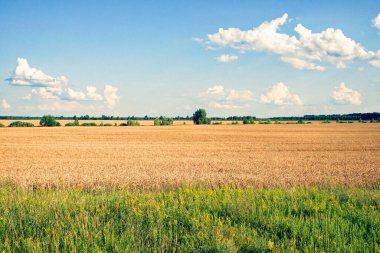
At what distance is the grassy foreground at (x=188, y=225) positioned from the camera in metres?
5.95

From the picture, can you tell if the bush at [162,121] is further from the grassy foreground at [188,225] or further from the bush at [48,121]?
→ the grassy foreground at [188,225]

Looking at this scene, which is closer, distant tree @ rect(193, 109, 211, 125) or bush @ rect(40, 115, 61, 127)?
bush @ rect(40, 115, 61, 127)

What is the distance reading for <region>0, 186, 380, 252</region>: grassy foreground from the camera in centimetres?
595

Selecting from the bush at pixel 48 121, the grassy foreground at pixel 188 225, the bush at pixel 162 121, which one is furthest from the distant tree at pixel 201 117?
the grassy foreground at pixel 188 225

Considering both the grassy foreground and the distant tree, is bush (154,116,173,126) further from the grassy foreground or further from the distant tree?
the grassy foreground

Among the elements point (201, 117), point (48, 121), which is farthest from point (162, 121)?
point (48, 121)

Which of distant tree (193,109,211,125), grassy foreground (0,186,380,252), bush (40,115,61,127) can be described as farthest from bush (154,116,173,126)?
grassy foreground (0,186,380,252)

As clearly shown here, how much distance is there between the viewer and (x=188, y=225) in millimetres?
6930

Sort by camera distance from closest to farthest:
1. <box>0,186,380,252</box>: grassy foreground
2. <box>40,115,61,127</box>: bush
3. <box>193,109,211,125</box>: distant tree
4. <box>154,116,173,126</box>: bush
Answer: <box>0,186,380,252</box>: grassy foreground, <box>40,115,61,127</box>: bush, <box>154,116,173,126</box>: bush, <box>193,109,211,125</box>: distant tree

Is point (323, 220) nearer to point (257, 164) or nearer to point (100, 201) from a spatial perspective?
point (100, 201)

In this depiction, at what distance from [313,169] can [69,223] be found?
1532 cm

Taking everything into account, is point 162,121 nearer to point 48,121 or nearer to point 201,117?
point 201,117

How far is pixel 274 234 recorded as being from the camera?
6.70 m

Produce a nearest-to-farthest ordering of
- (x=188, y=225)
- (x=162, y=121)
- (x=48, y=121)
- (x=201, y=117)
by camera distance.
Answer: (x=188, y=225) → (x=48, y=121) → (x=162, y=121) → (x=201, y=117)
